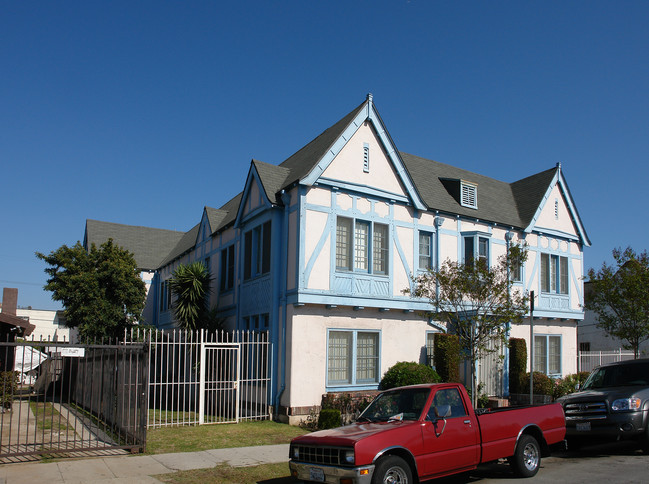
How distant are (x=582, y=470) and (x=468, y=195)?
13.4 metres

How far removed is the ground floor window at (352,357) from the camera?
56.9ft

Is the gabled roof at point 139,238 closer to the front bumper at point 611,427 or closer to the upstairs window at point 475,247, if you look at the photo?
the upstairs window at point 475,247

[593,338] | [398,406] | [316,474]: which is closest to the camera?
[316,474]

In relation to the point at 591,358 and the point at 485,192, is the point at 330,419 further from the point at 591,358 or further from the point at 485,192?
the point at 591,358

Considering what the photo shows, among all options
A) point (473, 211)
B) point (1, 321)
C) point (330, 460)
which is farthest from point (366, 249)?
point (1, 321)

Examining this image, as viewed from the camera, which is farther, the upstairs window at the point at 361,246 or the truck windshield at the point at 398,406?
the upstairs window at the point at 361,246

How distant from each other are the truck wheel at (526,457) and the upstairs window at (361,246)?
852cm

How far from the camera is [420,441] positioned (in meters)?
8.38

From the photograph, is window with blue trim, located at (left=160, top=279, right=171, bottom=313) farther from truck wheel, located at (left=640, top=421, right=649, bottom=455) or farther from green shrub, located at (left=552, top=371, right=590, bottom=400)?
truck wheel, located at (left=640, top=421, right=649, bottom=455)

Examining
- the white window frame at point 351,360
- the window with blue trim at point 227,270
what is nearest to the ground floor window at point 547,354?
the white window frame at point 351,360

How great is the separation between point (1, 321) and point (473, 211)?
17302mm

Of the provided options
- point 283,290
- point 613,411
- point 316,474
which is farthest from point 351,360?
point 316,474

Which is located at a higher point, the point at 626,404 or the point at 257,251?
the point at 257,251

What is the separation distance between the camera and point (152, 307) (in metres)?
34.8
